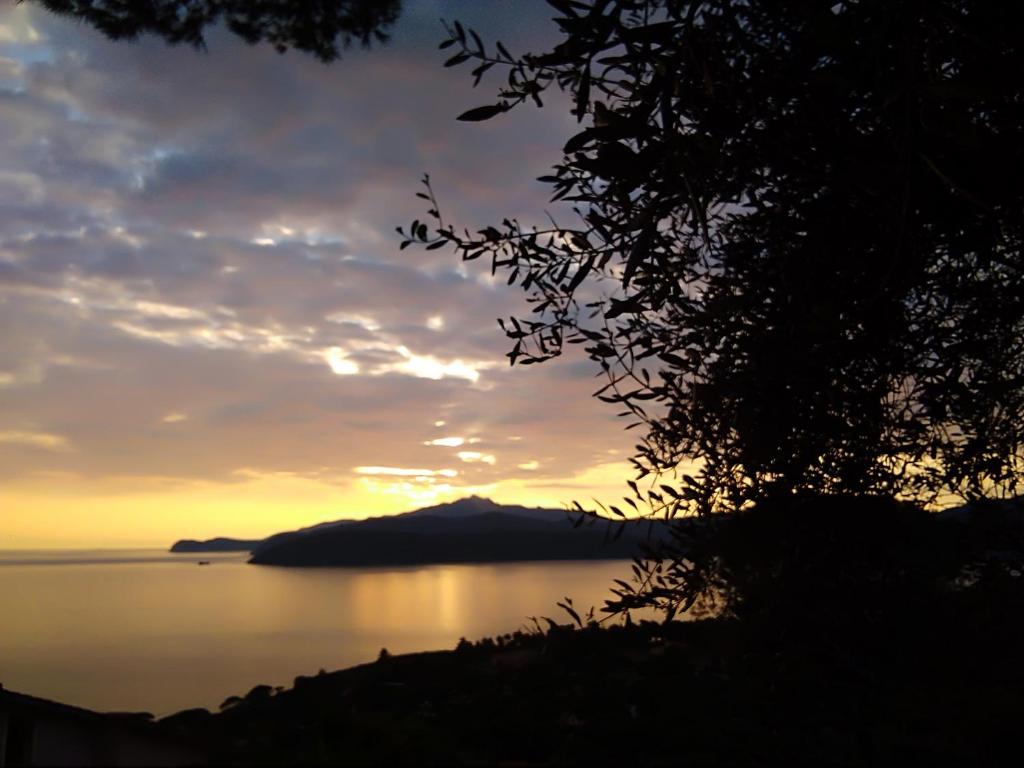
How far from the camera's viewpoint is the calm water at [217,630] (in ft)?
61.1

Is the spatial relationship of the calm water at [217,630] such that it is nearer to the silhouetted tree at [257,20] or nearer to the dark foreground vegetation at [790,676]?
the dark foreground vegetation at [790,676]

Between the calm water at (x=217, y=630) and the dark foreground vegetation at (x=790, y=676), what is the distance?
1.04 meters

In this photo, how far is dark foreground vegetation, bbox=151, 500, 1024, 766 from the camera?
4.47 metres

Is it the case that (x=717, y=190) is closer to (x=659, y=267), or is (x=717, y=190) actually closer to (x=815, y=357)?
(x=659, y=267)

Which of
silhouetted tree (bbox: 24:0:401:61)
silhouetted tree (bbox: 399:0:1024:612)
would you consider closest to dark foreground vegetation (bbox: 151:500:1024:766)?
silhouetted tree (bbox: 399:0:1024:612)

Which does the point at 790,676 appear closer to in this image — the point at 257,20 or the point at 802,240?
the point at 802,240

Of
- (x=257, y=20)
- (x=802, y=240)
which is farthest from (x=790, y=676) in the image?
(x=257, y=20)

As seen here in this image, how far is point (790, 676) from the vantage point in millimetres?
5559

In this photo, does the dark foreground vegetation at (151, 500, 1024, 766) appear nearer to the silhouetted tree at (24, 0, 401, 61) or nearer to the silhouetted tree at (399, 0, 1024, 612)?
the silhouetted tree at (399, 0, 1024, 612)

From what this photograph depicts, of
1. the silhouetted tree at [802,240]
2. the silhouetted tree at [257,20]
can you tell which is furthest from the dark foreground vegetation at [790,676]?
the silhouetted tree at [257,20]

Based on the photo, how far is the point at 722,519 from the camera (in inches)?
245

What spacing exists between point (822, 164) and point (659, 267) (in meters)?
1.26

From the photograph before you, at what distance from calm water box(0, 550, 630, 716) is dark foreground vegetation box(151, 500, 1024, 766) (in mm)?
1042

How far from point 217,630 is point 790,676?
39565 millimetres
